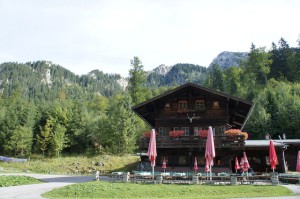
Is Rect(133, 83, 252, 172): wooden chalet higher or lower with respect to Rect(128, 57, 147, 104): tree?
lower

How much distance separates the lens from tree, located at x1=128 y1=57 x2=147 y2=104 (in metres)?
72.4

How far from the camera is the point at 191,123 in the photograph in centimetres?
3241

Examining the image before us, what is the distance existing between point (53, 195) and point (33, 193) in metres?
1.54

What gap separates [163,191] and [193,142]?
1011 cm

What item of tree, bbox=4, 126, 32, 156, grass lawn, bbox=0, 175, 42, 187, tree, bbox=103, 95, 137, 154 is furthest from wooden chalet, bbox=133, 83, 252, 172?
tree, bbox=4, 126, 32, 156

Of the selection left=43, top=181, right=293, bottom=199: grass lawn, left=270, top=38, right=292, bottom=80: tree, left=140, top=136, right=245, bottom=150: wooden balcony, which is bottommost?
left=43, top=181, right=293, bottom=199: grass lawn

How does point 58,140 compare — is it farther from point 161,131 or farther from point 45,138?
point 161,131

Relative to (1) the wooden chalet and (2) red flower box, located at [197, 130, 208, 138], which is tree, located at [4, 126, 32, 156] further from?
(2) red flower box, located at [197, 130, 208, 138]

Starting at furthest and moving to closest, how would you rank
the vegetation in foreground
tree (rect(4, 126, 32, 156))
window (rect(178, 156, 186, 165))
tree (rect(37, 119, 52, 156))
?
tree (rect(37, 119, 52, 156)), tree (rect(4, 126, 32, 156)), the vegetation in foreground, window (rect(178, 156, 186, 165))

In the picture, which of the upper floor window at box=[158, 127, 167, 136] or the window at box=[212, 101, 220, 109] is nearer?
the window at box=[212, 101, 220, 109]

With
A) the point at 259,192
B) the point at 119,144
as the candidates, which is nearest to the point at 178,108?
the point at 259,192

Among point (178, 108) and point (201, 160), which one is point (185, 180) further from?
point (178, 108)

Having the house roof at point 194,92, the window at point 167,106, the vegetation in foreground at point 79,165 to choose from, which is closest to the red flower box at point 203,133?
the house roof at point 194,92

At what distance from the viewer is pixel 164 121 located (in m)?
33.2
